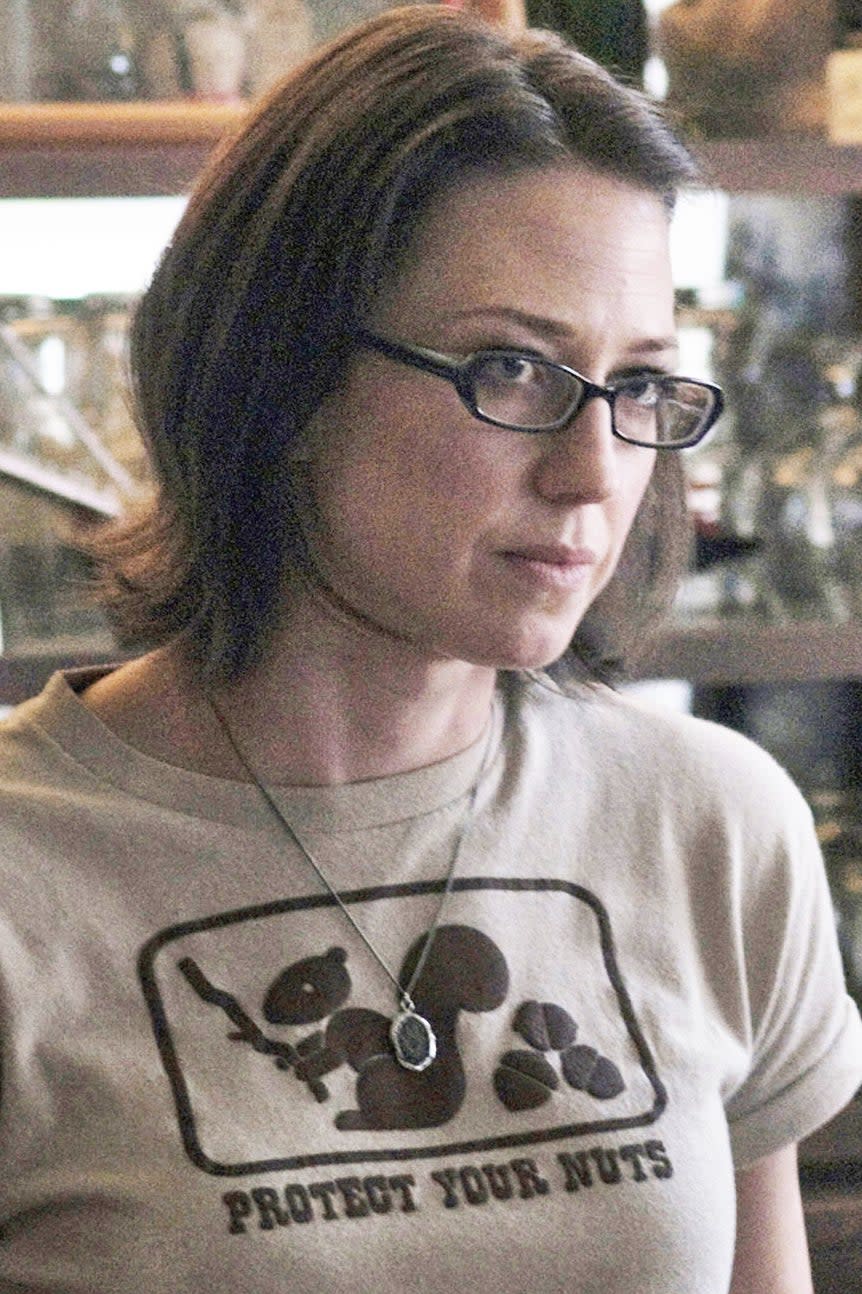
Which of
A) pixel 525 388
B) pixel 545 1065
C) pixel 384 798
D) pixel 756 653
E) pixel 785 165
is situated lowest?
pixel 756 653

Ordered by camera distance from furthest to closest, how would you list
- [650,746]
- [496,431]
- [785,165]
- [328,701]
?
[785,165]
[650,746]
[328,701]
[496,431]

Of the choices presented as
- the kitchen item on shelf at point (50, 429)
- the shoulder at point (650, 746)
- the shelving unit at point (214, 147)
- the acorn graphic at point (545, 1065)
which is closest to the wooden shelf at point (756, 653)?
the shelving unit at point (214, 147)

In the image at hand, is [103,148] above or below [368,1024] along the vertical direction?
above

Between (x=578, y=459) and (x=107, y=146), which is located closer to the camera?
(x=578, y=459)

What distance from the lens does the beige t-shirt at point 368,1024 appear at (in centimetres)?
101

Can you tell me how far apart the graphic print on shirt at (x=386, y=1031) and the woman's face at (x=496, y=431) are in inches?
7.3

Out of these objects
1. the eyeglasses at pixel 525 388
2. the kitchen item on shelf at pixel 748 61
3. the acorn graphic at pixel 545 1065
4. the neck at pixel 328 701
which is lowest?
the acorn graphic at pixel 545 1065

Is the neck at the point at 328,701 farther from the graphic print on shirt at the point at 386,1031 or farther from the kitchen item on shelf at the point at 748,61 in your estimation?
the kitchen item on shelf at the point at 748,61

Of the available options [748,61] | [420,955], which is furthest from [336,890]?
[748,61]

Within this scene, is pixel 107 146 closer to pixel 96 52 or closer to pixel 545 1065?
pixel 96 52

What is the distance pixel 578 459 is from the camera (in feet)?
3.32

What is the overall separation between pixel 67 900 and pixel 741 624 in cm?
89

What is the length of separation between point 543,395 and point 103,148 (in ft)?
2.41

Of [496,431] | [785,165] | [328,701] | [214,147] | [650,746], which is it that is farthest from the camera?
[785,165]
